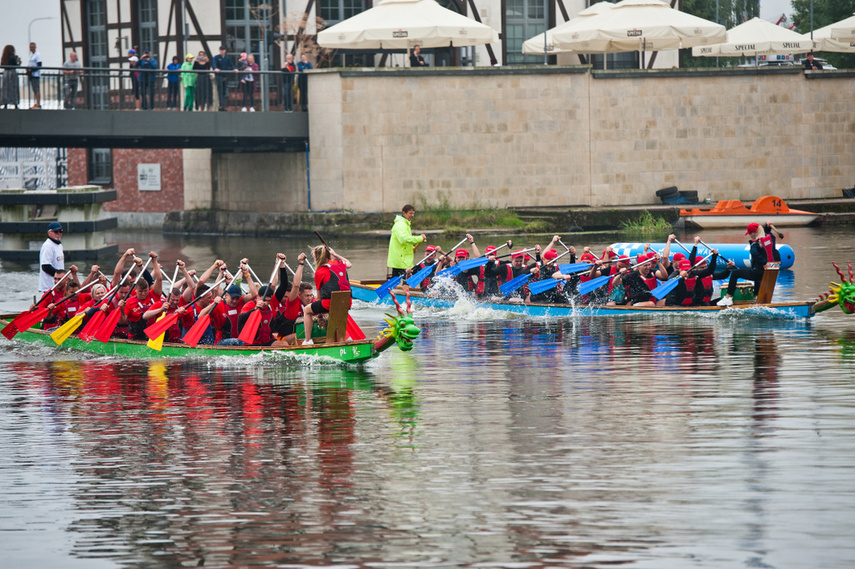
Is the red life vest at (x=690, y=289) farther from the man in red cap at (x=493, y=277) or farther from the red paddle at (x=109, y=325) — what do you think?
the red paddle at (x=109, y=325)

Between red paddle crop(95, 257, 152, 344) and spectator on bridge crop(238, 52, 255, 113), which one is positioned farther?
spectator on bridge crop(238, 52, 255, 113)

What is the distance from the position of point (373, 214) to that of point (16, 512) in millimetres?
25428

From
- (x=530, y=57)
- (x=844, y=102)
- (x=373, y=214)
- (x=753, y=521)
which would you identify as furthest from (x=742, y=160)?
(x=753, y=521)

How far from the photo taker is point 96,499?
8.99m

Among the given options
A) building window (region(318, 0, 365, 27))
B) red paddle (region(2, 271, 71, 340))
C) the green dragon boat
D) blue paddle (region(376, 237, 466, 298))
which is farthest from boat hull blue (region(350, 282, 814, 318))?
building window (region(318, 0, 365, 27))

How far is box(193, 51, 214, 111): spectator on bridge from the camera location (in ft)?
104

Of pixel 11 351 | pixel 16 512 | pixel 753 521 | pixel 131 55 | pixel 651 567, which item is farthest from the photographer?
pixel 131 55

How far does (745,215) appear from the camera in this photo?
3253cm

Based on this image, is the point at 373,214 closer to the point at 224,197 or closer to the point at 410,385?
the point at 224,197

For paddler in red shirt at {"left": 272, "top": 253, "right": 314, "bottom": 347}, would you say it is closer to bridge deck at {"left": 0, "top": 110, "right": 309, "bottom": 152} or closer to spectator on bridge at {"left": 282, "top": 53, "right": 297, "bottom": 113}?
bridge deck at {"left": 0, "top": 110, "right": 309, "bottom": 152}

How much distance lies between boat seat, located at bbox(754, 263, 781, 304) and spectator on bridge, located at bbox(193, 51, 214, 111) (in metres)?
18.2

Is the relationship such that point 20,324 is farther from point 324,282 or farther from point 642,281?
point 642,281

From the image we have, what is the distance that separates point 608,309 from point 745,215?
1544cm

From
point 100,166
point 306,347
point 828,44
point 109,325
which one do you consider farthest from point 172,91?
point 828,44
